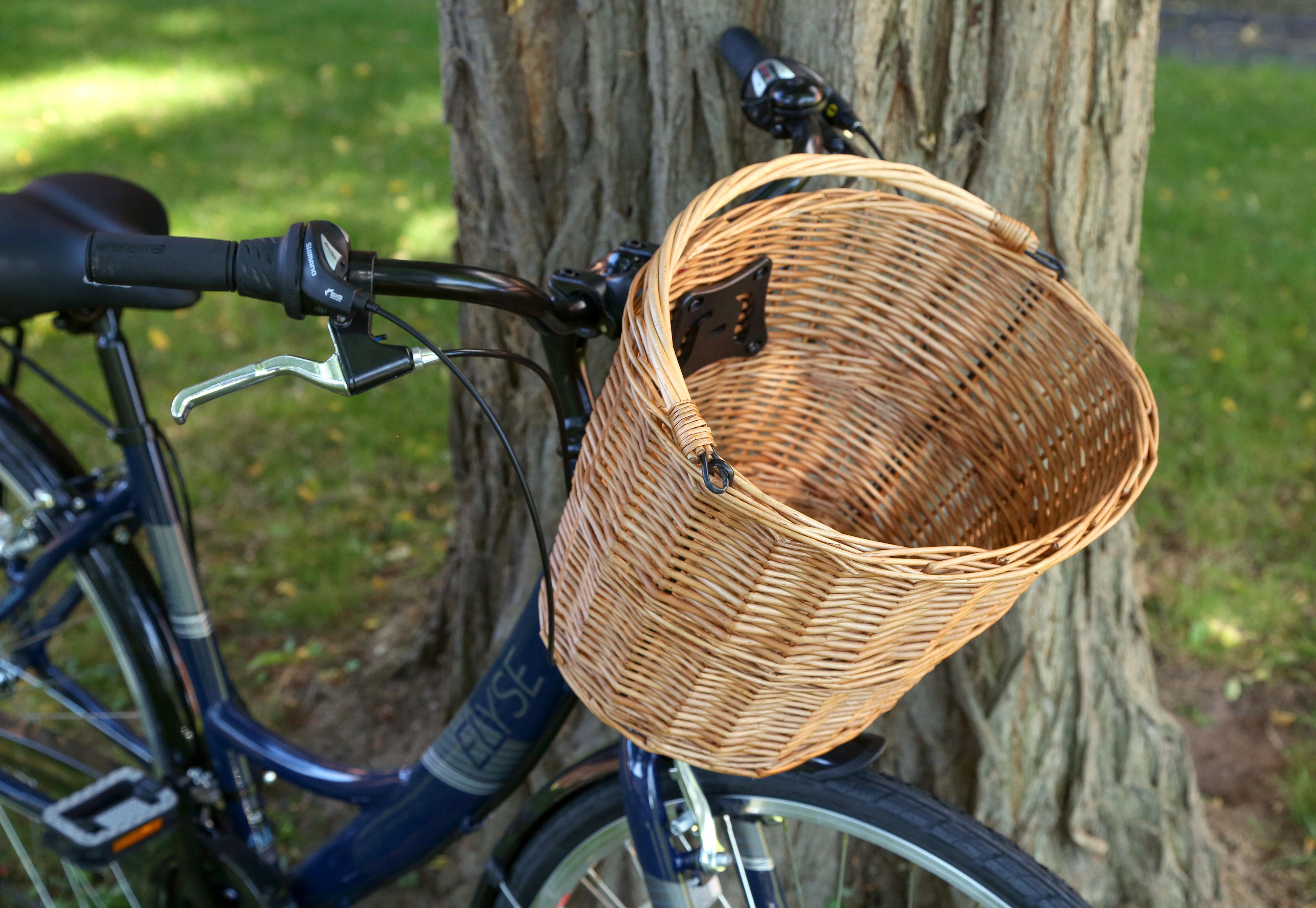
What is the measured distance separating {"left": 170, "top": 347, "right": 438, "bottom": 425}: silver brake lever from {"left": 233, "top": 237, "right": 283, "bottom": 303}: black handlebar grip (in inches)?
2.4

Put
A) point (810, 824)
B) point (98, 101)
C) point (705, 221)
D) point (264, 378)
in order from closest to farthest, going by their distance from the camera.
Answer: point (264, 378) < point (705, 221) < point (810, 824) < point (98, 101)

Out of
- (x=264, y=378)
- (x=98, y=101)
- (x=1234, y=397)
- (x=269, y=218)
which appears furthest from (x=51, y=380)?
(x=98, y=101)

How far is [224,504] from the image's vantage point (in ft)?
9.66

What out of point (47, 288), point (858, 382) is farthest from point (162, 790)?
point (858, 382)

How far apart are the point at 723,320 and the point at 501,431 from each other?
1.03ft

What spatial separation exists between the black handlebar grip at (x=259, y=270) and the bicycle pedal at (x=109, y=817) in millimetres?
1103

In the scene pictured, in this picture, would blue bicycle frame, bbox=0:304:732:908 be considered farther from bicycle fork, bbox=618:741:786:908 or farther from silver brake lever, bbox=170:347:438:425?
silver brake lever, bbox=170:347:438:425

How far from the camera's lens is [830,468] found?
1369 millimetres

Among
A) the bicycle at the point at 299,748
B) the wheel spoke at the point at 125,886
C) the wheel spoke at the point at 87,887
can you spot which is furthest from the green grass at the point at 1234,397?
the wheel spoke at the point at 87,887

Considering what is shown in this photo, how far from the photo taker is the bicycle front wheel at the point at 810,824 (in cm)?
109

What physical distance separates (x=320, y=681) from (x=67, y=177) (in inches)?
54.4

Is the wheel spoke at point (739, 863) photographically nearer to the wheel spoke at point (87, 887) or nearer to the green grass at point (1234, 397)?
the wheel spoke at point (87, 887)

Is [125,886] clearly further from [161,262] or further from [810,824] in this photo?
[161,262]

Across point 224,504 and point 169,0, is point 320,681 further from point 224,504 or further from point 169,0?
point 169,0
